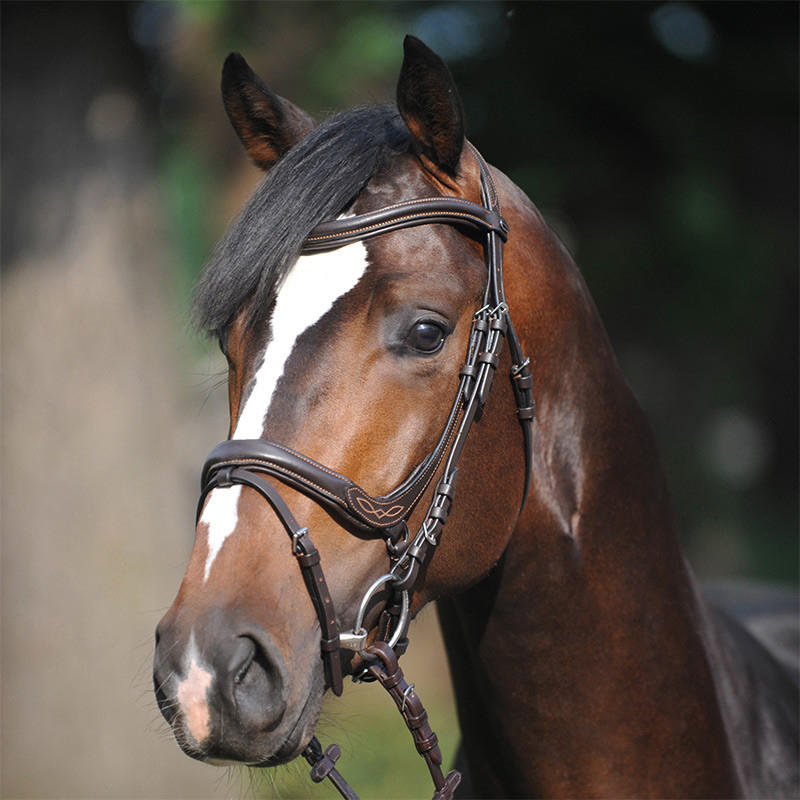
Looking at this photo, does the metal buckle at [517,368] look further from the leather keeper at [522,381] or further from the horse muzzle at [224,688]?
the horse muzzle at [224,688]

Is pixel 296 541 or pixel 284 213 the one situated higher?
pixel 284 213

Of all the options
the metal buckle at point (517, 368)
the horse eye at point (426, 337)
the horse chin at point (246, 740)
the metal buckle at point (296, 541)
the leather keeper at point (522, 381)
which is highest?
the horse eye at point (426, 337)

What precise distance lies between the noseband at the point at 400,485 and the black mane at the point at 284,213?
5 centimetres

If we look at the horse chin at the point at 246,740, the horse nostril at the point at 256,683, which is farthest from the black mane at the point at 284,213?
the horse chin at the point at 246,740

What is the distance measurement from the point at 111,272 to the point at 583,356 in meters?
3.27

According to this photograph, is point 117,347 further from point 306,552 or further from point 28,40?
point 306,552

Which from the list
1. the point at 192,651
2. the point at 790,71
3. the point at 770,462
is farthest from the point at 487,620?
the point at 770,462

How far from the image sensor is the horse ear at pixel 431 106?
1.60 meters

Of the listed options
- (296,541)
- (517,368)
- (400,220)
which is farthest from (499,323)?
(296,541)

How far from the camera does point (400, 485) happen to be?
1511mm

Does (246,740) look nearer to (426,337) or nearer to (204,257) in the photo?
(426,337)

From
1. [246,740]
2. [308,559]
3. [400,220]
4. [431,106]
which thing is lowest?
[246,740]

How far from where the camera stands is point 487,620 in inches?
70.7

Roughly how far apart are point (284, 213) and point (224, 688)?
32.6 inches
